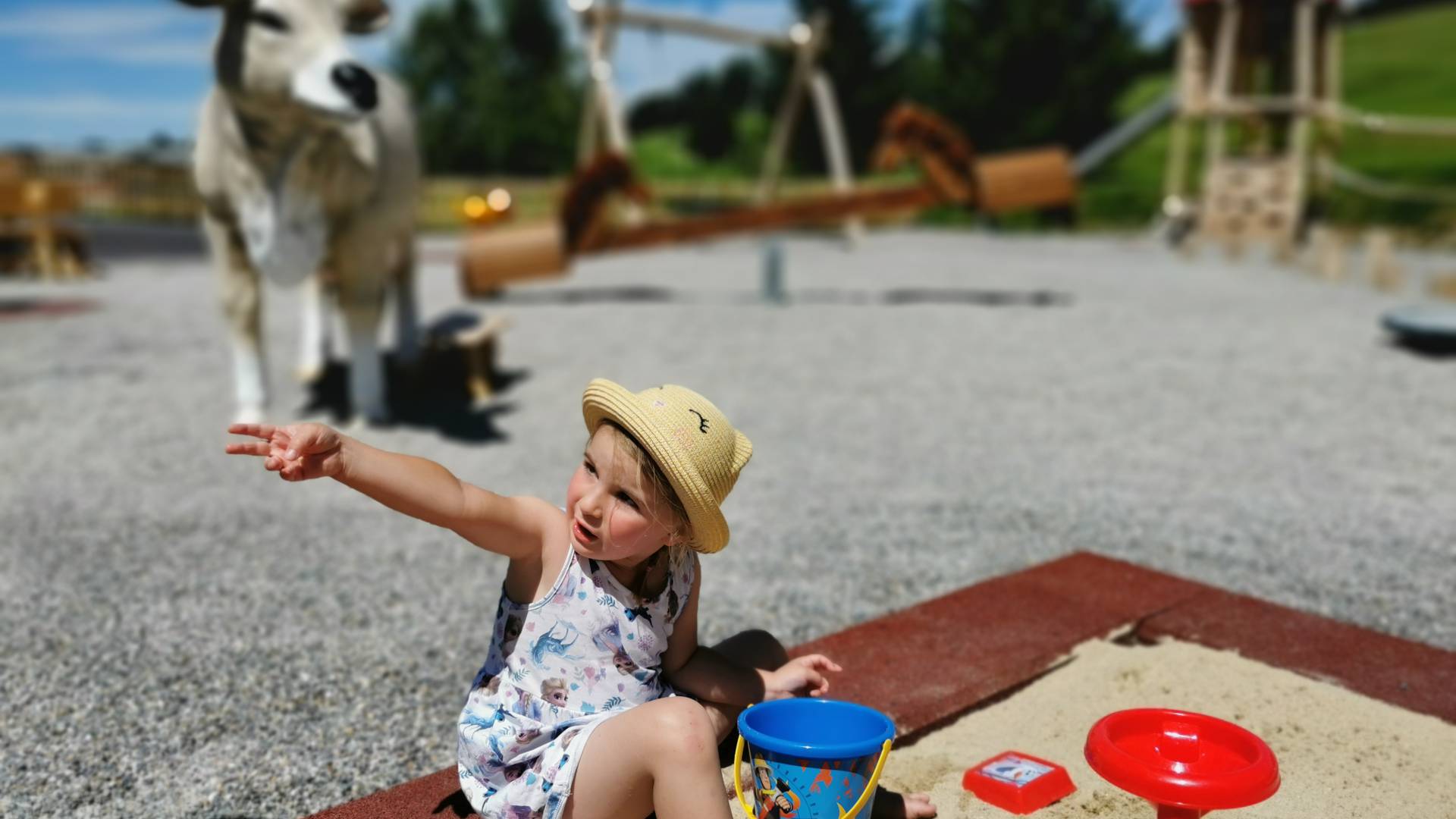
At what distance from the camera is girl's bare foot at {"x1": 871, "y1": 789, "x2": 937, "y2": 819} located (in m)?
2.05

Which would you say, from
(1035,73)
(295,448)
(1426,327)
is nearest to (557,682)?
(295,448)

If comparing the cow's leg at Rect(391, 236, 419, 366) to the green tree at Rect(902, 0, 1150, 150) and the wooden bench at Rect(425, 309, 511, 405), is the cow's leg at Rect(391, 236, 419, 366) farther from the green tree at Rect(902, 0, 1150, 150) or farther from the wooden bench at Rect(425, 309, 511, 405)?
the green tree at Rect(902, 0, 1150, 150)

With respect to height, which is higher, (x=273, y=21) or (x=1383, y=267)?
(x=273, y=21)

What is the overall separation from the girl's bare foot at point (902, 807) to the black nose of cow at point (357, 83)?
3160mm

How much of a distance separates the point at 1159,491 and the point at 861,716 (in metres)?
2.89

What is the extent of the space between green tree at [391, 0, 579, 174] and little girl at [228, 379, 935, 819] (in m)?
34.0

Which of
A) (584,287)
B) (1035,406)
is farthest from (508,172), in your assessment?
(1035,406)

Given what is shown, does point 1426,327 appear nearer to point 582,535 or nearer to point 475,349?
point 475,349

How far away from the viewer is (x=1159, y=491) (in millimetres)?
4457

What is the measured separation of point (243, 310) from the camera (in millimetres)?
5156

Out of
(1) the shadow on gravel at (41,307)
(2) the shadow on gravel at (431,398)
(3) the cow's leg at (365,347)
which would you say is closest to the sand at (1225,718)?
(2) the shadow on gravel at (431,398)

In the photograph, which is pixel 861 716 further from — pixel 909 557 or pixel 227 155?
pixel 227 155

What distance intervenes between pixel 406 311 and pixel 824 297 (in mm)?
4370

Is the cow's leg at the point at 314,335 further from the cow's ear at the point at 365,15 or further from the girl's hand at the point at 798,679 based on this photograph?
the girl's hand at the point at 798,679
